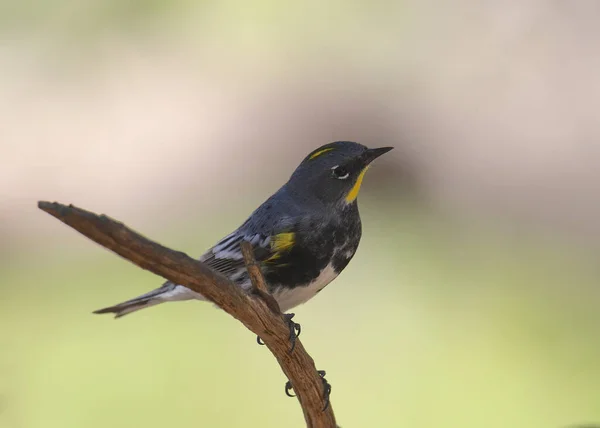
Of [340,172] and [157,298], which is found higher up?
[340,172]

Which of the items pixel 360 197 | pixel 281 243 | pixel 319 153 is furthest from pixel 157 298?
pixel 360 197

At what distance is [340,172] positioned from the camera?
2.88 meters

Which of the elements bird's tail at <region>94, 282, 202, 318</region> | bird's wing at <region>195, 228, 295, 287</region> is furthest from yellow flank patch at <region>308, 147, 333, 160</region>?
bird's tail at <region>94, 282, 202, 318</region>

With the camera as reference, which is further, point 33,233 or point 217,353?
point 33,233

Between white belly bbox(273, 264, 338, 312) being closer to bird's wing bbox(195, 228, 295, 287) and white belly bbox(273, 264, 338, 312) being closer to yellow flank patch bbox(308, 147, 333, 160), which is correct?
bird's wing bbox(195, 228, 295, 287)

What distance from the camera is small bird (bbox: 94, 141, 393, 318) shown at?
264cm

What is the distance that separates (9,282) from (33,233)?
1.65ft

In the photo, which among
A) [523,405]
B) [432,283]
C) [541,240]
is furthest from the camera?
[541,240]

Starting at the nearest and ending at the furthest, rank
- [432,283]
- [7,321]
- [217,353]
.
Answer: [217,353], [7,321], [432,283]

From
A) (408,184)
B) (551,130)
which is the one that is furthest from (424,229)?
(551,130)

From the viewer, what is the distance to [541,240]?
6.33 metres

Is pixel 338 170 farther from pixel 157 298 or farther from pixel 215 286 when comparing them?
pixel 215 286

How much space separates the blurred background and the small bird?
6.40 feet

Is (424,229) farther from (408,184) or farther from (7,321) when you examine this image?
(7,321)
